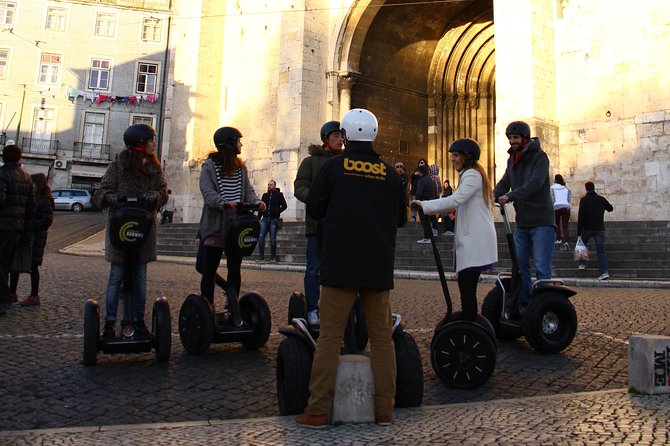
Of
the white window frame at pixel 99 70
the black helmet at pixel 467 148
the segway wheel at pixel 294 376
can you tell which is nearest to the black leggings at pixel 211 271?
the segway wheel at pixel 294 376

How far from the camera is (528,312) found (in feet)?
15.1

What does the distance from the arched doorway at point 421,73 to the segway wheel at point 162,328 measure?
51.2 ft

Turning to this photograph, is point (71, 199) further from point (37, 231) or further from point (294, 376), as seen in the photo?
point (294, 376)

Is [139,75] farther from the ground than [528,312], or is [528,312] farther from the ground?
[139,75]

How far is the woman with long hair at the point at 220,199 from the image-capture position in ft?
14.6

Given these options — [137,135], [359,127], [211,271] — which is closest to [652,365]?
[359,127]

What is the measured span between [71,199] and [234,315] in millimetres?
31498

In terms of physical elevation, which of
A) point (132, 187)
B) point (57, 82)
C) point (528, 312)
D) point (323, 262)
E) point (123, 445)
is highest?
point (57, 82)

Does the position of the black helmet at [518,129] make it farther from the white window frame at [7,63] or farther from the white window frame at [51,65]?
the white window frame at [7,63]

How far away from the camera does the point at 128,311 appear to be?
13.7 ft

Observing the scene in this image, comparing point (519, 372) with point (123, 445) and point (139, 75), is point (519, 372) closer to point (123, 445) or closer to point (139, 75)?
point (123, 445)

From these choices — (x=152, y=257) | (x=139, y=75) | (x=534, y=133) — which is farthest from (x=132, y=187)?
(x=139, y=75)

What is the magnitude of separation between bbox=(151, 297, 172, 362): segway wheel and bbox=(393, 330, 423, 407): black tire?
173 cm

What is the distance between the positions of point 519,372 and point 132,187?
10.1 feet
